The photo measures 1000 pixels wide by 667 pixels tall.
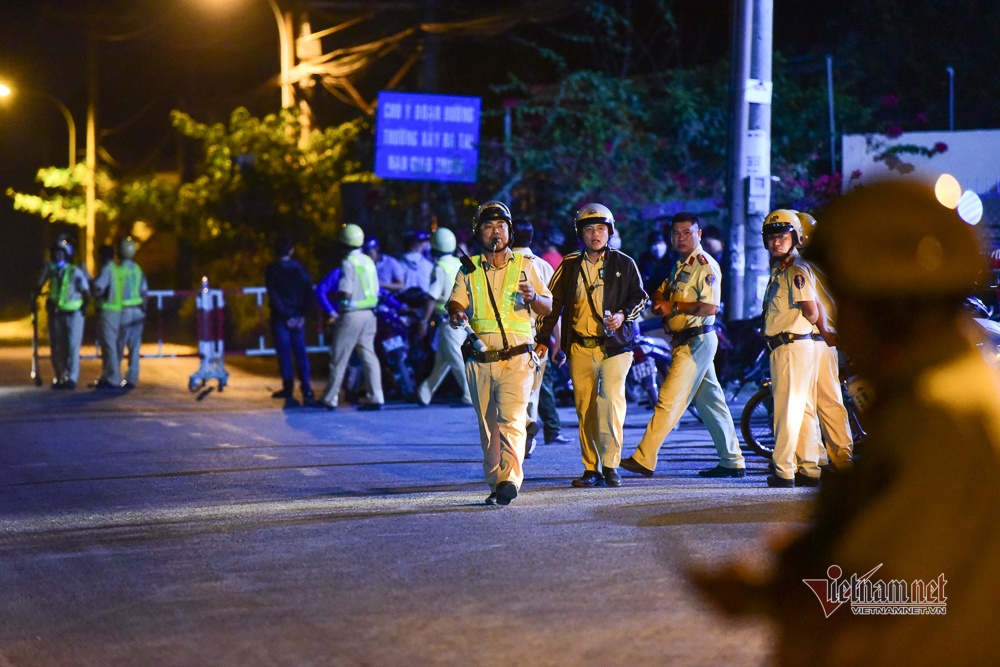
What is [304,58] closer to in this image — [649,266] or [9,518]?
[649,266]

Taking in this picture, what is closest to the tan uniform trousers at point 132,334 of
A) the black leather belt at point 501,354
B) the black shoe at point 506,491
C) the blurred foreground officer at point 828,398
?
the black leather belt at point 501,354

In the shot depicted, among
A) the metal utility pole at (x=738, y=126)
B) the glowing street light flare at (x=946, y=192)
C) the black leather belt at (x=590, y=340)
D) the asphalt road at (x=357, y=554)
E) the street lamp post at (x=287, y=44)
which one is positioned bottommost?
the asphalt road at (x=357, y=554)

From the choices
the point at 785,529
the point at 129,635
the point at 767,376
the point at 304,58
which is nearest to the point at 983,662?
the point at 129,635

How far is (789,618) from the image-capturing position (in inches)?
108

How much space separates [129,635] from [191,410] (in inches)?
409

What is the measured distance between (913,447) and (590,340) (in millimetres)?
6851

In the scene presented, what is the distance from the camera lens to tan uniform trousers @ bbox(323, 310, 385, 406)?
603 inches

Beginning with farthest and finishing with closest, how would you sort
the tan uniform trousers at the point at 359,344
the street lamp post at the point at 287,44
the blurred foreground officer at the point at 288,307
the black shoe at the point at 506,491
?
the street lamp post at the point at 287,44, the blurred foreground officer at the point at 288,307, the tan uniform trousers at the point at 359,344, the black shoe at the point at 506,491

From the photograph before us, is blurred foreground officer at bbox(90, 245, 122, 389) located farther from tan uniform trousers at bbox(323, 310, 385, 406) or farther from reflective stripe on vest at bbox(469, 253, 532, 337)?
reflective stripe on vest at bbox(469, 253, 532, 337)

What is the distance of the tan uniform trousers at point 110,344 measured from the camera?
1859 centimetres

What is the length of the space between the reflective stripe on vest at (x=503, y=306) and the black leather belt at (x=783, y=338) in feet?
5.72

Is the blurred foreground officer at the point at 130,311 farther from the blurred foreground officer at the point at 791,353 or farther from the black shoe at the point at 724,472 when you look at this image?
the blurred foreground officer at the point at 791,353

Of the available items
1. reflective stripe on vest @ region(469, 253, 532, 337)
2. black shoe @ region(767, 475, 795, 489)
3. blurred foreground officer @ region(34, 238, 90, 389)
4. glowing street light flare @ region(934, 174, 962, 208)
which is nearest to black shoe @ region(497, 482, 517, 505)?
reflective stripe on vest @ region(469, 253, 532, 337)

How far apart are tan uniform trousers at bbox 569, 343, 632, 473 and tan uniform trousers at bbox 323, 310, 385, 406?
614cm
